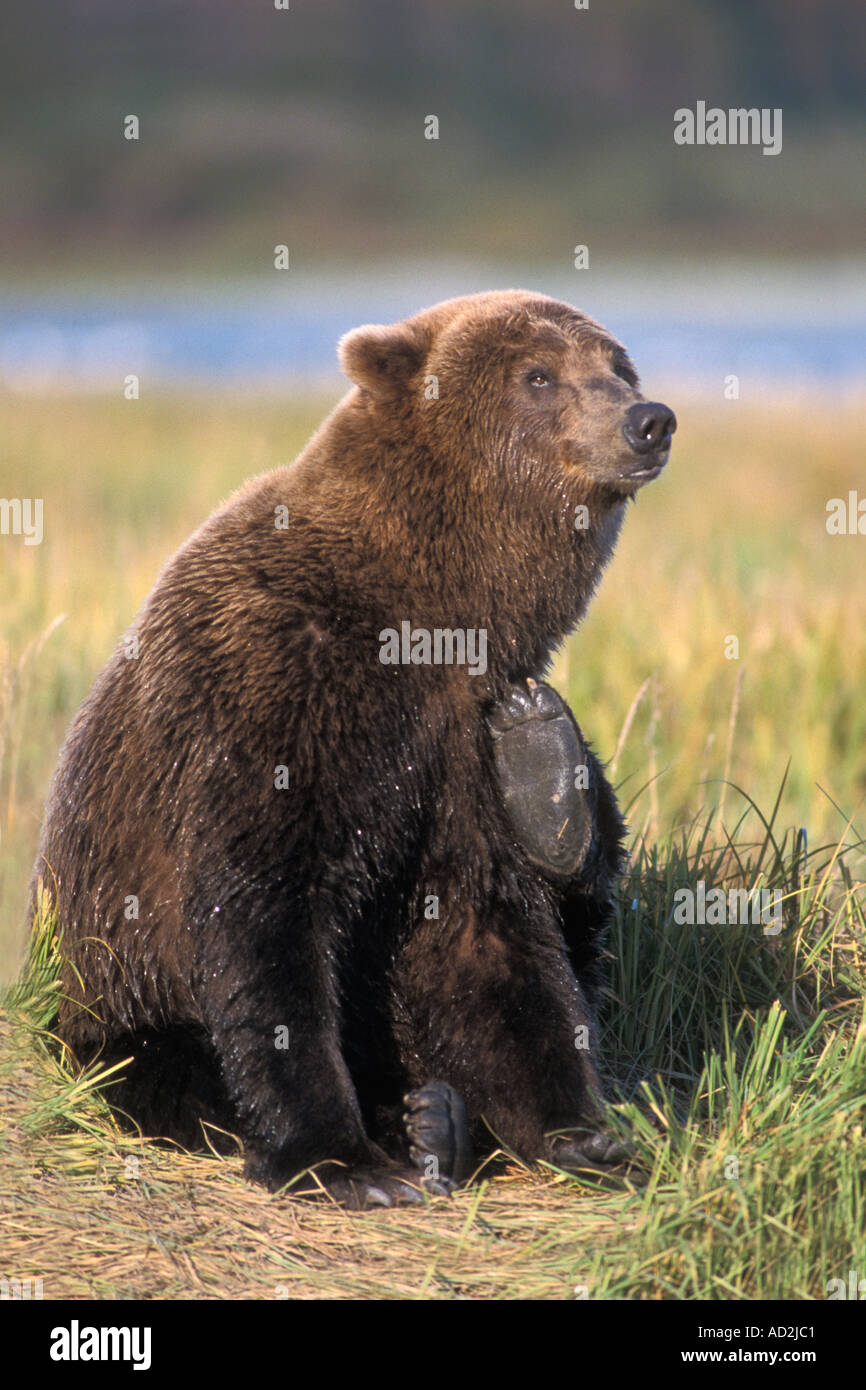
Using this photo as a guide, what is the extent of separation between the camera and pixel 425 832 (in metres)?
4.42

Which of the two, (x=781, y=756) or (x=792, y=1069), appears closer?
(x=792, y=1069)

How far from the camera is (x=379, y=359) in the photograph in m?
4.56

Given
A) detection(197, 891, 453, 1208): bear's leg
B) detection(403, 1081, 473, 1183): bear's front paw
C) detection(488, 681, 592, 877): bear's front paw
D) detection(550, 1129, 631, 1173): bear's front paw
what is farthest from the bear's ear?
detection(550, 1129, 631, 1173): bear's front paw

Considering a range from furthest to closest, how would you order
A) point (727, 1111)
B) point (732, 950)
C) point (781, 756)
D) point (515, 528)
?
point (781, 756)
point (732, 950)
point (515, 528)
point (727, 1111)

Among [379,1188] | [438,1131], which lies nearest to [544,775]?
[438,1131]

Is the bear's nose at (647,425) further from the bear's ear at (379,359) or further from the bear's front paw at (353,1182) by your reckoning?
the bear's front paw at (353,1182)

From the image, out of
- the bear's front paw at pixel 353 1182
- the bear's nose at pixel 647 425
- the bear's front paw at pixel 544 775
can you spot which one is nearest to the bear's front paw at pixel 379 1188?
the bear's front paw at pixel 353 1182

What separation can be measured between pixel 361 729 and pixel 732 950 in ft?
5.35

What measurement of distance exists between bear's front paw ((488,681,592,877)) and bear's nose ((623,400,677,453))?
0.73 metres

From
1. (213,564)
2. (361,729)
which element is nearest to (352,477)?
(213,564)

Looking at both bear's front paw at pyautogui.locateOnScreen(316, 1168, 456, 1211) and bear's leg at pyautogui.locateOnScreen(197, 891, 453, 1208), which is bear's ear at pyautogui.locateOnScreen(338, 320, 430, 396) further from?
bear's front paw at pyautogui.locateOnScreen(316, 1168, 456, 1211)

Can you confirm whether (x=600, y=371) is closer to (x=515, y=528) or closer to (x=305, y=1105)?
(x=515, y=528)

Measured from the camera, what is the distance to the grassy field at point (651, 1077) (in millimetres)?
3520

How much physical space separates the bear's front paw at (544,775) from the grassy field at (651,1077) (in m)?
0.71
